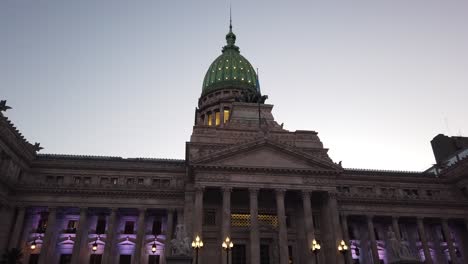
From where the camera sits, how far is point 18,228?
46562 millimetres

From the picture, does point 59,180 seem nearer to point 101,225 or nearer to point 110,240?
point 101,225

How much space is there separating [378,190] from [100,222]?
41.5 meters

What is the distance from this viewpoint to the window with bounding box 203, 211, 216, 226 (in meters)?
47.9

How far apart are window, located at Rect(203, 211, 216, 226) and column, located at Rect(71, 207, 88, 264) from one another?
15.6m

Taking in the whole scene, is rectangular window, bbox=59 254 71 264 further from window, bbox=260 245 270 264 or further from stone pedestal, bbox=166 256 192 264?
stone pedestal, bbox=166 256 192 264

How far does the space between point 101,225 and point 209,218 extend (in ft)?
49.9

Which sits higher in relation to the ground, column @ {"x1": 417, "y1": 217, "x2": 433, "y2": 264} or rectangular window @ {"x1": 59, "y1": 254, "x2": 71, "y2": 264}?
column @ {"x1": 417, "y1": 217, "x2": 433, "y2": 264}

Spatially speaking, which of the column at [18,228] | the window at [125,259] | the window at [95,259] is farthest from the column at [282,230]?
the column at [18,228]

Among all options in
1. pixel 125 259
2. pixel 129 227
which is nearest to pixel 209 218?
pixel 129 227

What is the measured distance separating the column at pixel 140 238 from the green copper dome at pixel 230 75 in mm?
44459

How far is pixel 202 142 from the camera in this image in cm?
5266

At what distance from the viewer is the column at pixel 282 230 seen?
42281mm

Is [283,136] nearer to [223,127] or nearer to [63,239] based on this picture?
[223,127]

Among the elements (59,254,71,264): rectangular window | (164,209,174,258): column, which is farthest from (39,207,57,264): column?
(164,209,174,258): column
